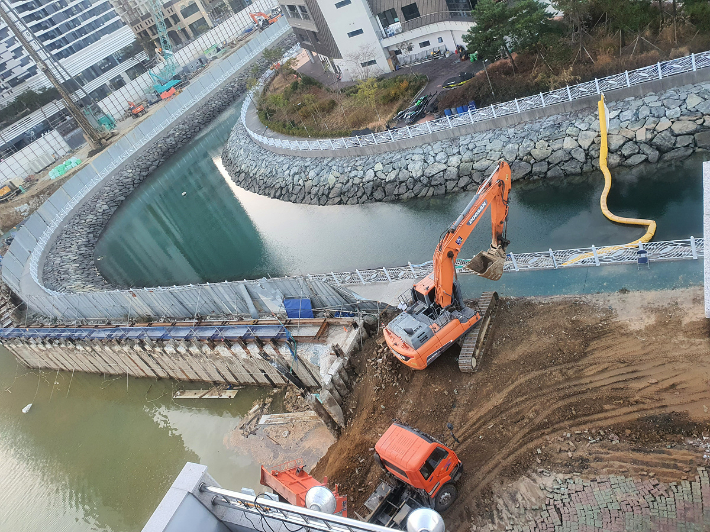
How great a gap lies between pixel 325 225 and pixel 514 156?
39.7 ft

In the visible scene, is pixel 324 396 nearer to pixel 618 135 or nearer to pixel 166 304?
pixel 166 304

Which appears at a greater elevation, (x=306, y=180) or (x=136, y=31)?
(x=136, y=31)

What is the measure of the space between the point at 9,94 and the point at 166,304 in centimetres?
7227

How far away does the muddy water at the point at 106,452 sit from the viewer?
2159cm

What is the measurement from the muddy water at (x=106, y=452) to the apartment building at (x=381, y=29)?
3019 cm

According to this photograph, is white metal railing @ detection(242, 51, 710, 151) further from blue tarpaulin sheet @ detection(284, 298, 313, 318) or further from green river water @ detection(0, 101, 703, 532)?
blue tarpaulin sheet @ detection(284, 298, 313, 318)

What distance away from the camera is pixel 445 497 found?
1287cm

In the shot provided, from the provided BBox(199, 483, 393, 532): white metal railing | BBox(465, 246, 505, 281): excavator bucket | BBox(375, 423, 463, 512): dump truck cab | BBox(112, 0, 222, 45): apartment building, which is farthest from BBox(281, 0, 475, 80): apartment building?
BBox(112, 0, 222, 45): apartment building

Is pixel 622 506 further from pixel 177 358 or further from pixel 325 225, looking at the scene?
pixel 325 225

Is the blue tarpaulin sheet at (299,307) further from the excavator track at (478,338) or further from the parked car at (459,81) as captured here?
the parked car at (459,81)

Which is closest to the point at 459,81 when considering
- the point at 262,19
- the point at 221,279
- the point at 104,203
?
the point at 221,279

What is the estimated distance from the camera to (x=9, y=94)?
77250 mm

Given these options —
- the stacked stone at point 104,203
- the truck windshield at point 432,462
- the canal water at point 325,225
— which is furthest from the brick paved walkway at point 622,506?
the stacked stone at point 104,203

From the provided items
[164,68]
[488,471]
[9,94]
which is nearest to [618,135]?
[488,471]
